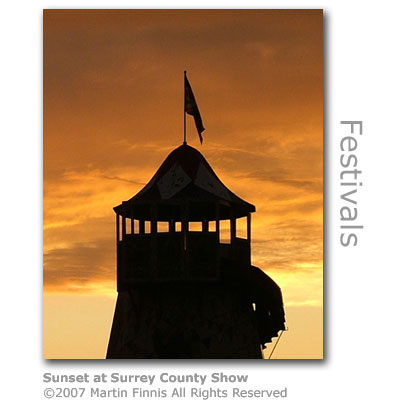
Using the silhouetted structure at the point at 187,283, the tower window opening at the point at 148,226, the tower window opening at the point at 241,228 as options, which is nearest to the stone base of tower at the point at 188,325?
the silhouetted structure at the point at 187,283

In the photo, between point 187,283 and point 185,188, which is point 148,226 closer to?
point 185,188

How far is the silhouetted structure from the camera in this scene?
48.2 m

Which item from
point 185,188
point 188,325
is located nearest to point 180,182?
point 185,188

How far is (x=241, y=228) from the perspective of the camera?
5050 centimetres

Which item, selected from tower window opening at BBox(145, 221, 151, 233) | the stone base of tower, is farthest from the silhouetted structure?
tower window opening at BBox(145, 221, 151, 233)

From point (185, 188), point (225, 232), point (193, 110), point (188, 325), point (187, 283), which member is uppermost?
point (193, 110)

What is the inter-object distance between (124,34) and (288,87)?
4644 mm

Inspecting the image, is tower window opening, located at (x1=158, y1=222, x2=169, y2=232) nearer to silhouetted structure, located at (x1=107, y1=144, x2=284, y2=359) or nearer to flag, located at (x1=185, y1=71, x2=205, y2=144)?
silhouetted structure, located at (x1=107, y1=144, x2=284, y2=359)

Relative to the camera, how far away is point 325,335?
43062mm

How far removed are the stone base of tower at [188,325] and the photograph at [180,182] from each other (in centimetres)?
4

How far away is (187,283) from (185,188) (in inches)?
109

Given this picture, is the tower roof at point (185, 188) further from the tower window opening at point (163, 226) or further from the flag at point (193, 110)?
the tower window opening at point (163, 226)

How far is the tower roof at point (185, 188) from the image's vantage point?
160 feet
